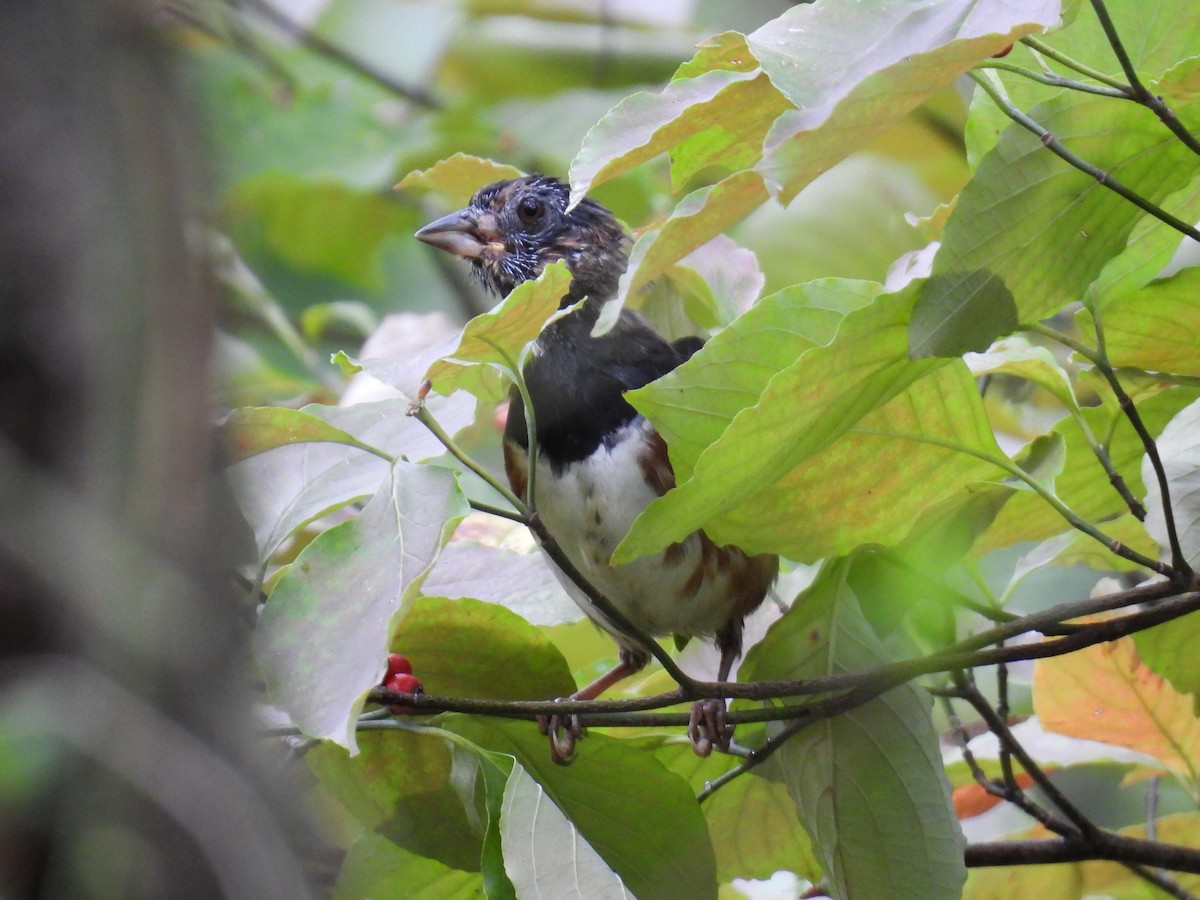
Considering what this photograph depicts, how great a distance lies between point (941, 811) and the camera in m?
1.50

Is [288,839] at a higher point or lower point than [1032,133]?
lower

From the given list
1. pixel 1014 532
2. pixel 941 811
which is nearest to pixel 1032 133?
pixel 1014 532

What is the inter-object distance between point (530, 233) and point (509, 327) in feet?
4.57

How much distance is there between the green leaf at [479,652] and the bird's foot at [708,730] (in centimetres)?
17

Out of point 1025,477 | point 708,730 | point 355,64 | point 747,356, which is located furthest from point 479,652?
point 355,64

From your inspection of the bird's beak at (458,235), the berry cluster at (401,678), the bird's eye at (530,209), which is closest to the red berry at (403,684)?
the berry cluster at (401,678)

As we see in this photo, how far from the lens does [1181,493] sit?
1.43 meters

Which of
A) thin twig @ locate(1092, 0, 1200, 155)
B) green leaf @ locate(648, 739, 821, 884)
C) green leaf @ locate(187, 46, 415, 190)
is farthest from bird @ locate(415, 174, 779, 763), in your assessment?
green leaf @ locate(187, 46, 415, 190)

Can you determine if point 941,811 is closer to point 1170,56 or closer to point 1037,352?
point 1037,352

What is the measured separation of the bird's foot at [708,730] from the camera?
168 cm

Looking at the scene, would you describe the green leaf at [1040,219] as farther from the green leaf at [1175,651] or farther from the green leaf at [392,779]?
the green leaf at [392,779]

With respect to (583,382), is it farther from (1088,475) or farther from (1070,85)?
(1070,85)

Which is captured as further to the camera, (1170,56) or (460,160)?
(460,160)

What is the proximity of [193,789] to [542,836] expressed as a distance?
698 mm
